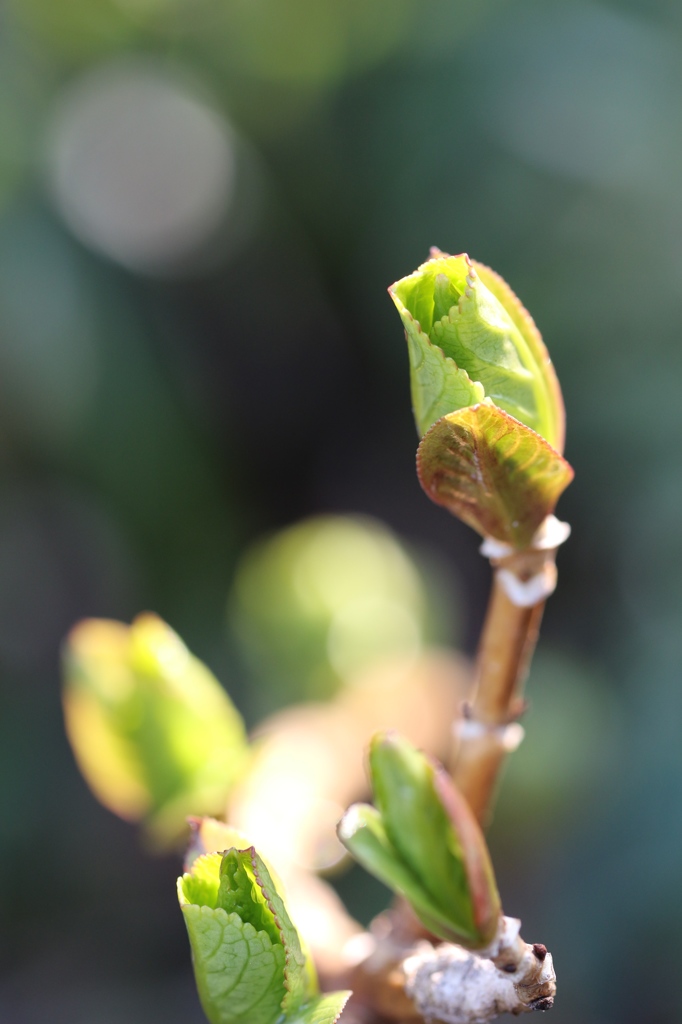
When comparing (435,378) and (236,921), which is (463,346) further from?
(236,921)

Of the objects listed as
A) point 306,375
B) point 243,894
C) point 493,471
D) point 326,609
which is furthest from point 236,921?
point 306,375

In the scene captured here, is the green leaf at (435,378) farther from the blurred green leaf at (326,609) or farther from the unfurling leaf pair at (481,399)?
the blurred green leaf at (326,609)

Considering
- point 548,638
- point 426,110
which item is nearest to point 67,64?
point 426,110

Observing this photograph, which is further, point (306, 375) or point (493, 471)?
point (306, 375)

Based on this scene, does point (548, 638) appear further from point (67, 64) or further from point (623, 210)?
point (67, 64)

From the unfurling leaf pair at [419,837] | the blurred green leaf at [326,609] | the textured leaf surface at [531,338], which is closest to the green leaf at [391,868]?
the unfurling leaf pair at [419,837]

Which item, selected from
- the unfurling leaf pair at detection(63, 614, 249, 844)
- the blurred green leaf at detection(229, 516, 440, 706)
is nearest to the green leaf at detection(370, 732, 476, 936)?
the unfurling leaf pair at detection(63, 614, 249, 844)

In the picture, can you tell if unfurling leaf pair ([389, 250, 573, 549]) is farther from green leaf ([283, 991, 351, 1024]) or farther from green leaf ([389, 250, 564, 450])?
green leaf ([283, 991, 351, 1024])
